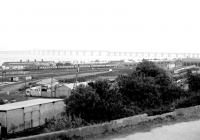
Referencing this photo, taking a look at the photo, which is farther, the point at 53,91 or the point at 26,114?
the point at 53,91

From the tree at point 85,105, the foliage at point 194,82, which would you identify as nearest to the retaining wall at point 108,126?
the tree at point 85,105

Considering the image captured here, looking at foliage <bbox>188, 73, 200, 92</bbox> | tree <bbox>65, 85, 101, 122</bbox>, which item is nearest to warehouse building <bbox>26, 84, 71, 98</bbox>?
foliage <bbox>188, 73, 200, 92</bbox>

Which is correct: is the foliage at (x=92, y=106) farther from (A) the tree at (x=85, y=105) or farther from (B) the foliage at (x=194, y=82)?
(B) the foliage at (x=194, y=82)

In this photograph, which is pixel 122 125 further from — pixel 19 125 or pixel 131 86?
pixel 131 86

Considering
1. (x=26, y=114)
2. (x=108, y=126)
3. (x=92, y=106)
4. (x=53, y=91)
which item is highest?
(x=108, y=126)

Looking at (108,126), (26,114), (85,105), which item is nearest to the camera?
(108,126)

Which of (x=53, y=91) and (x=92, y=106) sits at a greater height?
(x=92, y=106)

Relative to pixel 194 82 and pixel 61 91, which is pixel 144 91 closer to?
pixel 194 82

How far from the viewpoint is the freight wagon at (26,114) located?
1280 cm

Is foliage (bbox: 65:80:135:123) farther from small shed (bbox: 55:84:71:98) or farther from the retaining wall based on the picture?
small shed (bbox: 55:84:71:98)

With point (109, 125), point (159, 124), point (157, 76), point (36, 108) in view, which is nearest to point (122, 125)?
point (109, 125)

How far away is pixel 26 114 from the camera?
13.7 m

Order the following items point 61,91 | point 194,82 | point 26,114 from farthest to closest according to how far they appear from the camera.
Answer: point 61,91
point 194,82
point 26,114

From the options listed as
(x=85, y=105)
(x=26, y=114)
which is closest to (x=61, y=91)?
(x=26, y=114)
